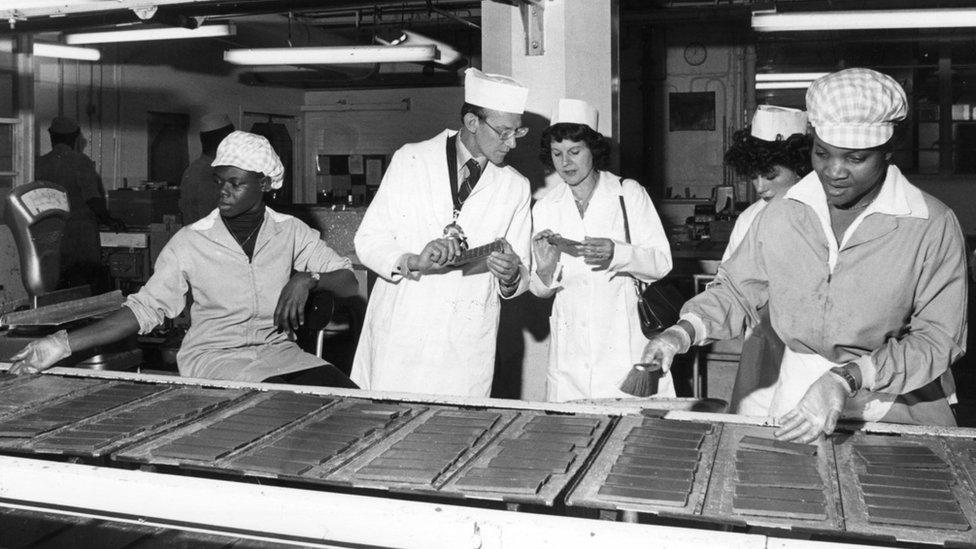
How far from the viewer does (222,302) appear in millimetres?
3012

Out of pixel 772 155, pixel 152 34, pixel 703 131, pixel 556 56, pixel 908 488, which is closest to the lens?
pixel 908 488

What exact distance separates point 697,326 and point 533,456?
1.81ft

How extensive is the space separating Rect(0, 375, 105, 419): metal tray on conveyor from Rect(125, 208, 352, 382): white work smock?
1.06 feet

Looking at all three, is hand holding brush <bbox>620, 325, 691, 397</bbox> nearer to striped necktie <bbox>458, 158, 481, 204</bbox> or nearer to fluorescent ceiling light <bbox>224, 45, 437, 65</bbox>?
striped necktie <bbox>458, 158, 481, 204</bbox>

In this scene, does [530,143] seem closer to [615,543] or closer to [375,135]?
[615,543]

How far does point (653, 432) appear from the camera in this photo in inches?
83.6

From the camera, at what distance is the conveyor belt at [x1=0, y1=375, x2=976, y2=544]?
1.68 m

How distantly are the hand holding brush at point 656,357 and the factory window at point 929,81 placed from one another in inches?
353

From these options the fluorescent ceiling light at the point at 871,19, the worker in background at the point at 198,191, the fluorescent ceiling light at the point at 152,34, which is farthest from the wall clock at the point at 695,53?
the worker in background at the point at 198,191

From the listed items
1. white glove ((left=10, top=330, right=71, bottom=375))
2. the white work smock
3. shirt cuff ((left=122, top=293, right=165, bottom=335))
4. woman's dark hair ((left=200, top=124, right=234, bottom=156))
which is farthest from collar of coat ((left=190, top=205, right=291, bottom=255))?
woman's dark hair ((left=200, top=124, right=234, bottom=156))

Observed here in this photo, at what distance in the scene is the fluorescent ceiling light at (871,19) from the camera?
5059 mm

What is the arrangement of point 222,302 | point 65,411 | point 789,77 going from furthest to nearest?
point 789,77, point 222,302, point 65,411

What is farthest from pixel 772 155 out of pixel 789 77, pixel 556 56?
pixel 789 77

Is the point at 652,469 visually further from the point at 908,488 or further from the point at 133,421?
the point at 133,421
